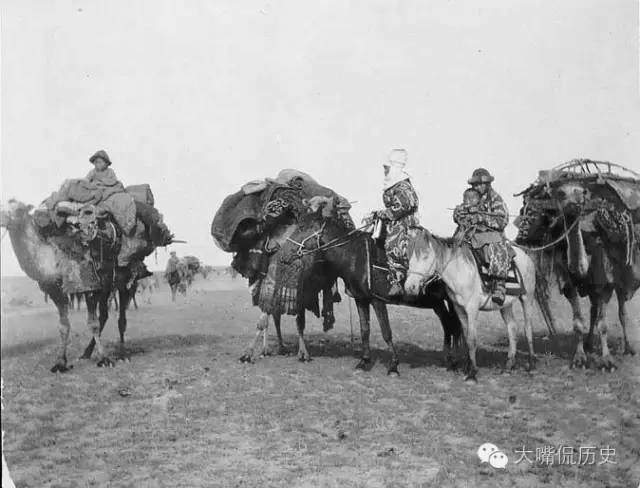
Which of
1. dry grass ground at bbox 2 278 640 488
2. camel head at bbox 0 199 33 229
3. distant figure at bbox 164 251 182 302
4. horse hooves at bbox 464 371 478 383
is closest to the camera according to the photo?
dry grass ground at bbox 2 278 640 488

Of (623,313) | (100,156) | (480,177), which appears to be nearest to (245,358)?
(100,156)

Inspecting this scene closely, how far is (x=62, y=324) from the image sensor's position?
7.06 meters

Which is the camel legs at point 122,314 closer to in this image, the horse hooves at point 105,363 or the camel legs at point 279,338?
the horse hooves at point 105,363

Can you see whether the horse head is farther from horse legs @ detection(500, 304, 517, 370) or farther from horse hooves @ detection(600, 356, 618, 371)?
horse hooves @ detection(600, 356, 618, 371)

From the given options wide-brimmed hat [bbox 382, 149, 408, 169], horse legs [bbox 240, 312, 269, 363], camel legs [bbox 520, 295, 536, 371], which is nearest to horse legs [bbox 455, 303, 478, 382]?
camel legs [bbox 520, 295, 536, 371]

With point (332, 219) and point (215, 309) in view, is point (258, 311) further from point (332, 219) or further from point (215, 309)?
point (332, 219)

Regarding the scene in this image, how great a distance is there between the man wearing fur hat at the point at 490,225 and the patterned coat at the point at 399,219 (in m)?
0.55

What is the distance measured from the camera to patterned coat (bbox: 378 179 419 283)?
281 inches

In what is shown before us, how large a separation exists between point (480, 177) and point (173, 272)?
4168mm

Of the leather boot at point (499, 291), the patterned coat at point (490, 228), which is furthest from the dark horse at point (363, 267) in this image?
the patterned coat at point (490, 228)

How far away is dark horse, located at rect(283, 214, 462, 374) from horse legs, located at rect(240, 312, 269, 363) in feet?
3.07

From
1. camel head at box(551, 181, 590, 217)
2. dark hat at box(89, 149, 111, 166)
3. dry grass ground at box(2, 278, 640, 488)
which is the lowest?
dry grass ground at box(2, 278, 640, 488)

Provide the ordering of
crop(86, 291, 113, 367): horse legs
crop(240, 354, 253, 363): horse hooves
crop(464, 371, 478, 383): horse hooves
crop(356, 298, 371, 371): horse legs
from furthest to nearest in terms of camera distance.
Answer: crop(240, 354, 253, 363): horse hooves
crop(356, 298, 371, 371): horse legs
crop(86, 291, 113, 367): horse legs
crop(464, 371, 478, 383): horse hooves

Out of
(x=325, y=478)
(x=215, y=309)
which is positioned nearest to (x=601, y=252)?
(x=325, y=478)
